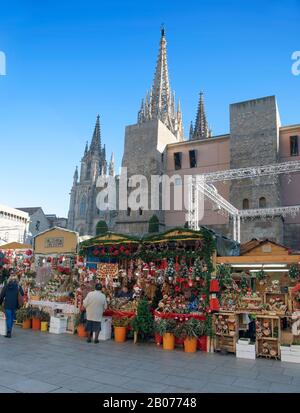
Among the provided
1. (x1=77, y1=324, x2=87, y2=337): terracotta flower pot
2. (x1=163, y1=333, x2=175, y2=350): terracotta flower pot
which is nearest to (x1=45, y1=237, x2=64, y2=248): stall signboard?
(x1=77, y1=324, x2=87, y2=337): terracotta flower pot

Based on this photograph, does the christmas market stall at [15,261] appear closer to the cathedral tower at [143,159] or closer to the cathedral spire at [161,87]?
the cathedral tower at [143,159]

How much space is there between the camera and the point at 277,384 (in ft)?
16.5

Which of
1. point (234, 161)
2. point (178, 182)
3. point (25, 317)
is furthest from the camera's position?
point (178, 182)

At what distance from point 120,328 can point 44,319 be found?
8.60 feet

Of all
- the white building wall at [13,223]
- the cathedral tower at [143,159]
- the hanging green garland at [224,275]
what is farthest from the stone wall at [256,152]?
the white building wall at [13,223]

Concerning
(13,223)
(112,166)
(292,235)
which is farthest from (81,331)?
(112,166)

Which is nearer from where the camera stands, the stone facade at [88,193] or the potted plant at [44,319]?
the potted plant at [44,319]

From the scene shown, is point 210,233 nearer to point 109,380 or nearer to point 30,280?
point 109,380

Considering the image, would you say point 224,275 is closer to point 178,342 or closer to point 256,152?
point 178,342

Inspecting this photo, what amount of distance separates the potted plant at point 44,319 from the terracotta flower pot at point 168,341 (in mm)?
3729

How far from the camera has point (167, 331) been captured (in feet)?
25.2

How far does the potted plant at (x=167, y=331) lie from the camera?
7.61 m

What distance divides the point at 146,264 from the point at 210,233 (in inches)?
77.0
